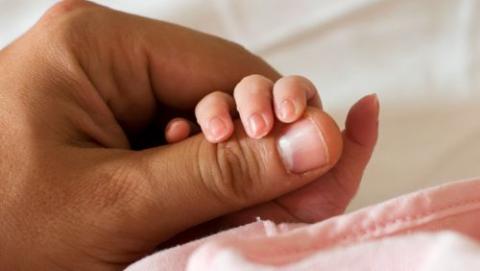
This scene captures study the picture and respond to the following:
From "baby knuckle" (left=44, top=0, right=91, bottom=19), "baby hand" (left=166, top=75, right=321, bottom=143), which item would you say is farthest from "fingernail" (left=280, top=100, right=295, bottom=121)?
"baby knuckle" (left=44, top=0, right=91, bottom=19)

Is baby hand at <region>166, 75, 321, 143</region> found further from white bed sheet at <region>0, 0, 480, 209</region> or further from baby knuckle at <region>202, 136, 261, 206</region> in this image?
white bed sheet at <region>0, 0, 480, 209</region>

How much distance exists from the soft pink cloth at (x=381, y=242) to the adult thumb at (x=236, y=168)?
10 centimetres

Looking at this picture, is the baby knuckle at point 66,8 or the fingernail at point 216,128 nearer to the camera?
the fingernail at point 216,128

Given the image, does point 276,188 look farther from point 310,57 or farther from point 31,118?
point 310,57

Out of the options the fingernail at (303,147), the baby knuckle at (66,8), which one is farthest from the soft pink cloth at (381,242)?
the baby knuckle at (66,8)

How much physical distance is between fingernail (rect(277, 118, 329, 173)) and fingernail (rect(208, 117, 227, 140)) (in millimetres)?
46

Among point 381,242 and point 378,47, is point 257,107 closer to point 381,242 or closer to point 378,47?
point 381,242

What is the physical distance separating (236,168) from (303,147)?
0.05m

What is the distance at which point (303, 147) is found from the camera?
538 millimetres

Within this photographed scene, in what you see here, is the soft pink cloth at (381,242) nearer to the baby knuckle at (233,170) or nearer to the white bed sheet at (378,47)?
the baby knuckle at (233,170)

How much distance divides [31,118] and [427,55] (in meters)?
0.47

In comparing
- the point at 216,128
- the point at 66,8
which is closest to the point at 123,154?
the point at 216,128

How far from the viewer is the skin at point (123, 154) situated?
542mm

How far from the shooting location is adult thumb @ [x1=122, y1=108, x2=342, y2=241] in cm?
54
